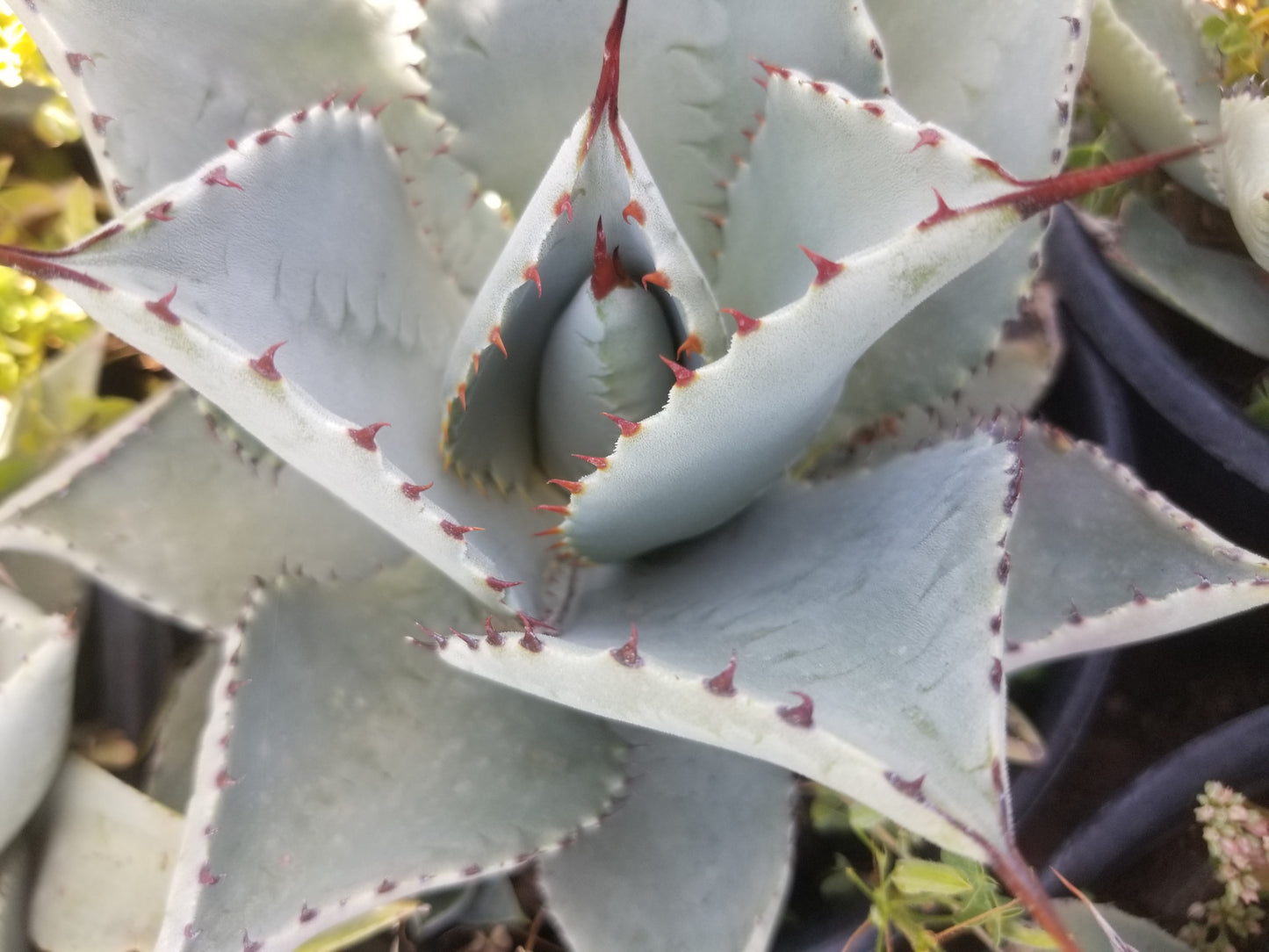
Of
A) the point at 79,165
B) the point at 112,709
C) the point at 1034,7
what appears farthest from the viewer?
the point at 79,165

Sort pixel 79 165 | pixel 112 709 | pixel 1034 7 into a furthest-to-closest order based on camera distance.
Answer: pixel 79 165 → pixel 112 709 → pixel 1034 7

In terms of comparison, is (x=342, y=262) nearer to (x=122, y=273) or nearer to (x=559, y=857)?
(x=122, y=273)

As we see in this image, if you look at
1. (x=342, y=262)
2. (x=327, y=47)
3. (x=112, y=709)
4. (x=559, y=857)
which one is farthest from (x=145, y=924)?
(x=327, y=47)

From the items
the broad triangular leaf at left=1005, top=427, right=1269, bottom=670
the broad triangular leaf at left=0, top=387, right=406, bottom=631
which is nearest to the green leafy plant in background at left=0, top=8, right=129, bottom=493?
the broad triangular leaf at left=0, top=387, right=406, bottom=631

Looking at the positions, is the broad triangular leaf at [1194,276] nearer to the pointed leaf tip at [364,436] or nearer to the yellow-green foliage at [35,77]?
the pointed leaf tip at [364,436]

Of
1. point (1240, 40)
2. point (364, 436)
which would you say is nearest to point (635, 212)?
point (364, 436)

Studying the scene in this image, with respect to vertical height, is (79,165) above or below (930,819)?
below

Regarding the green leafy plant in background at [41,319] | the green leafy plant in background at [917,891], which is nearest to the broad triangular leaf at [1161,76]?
the green leafy plant in background at [917,891]

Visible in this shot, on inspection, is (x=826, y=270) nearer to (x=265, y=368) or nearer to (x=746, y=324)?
(x=746, y=324)
